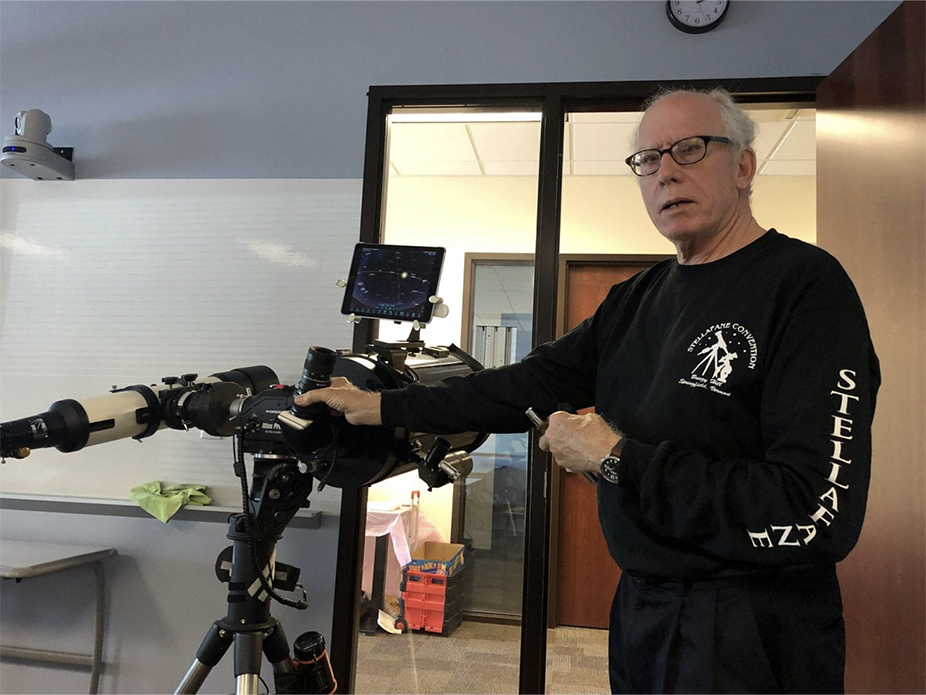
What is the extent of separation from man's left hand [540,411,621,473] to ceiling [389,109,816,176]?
1738 millimetres

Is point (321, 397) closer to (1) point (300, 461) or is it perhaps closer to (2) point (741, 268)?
(1) point (300, 461)

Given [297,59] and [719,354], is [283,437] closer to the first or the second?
[719,354]

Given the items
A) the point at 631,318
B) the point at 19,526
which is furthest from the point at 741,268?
the point at 19,526

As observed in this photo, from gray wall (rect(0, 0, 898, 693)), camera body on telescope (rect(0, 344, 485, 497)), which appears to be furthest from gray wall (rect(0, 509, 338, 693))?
camera body on telescope (rect(0, 344, 485, 497))

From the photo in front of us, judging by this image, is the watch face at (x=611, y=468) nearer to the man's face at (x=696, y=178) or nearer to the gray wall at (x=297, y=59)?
the man's face at (x=696, y=178)

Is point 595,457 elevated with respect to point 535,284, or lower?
lower

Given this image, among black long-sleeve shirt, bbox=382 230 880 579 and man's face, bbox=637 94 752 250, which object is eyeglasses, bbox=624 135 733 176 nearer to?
man's face, bbox=637 94 752 250

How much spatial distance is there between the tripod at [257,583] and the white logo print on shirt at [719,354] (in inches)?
32.8

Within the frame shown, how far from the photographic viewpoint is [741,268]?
101 cm

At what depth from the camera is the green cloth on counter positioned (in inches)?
91.5

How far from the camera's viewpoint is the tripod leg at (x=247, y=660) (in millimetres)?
1441

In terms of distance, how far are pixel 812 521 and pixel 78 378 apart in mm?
2463

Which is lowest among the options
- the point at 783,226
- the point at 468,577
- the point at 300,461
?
the point at 468,577

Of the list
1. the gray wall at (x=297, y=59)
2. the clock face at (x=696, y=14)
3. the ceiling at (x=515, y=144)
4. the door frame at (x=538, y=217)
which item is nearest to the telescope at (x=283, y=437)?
the door frame at (x=538, y=217)
